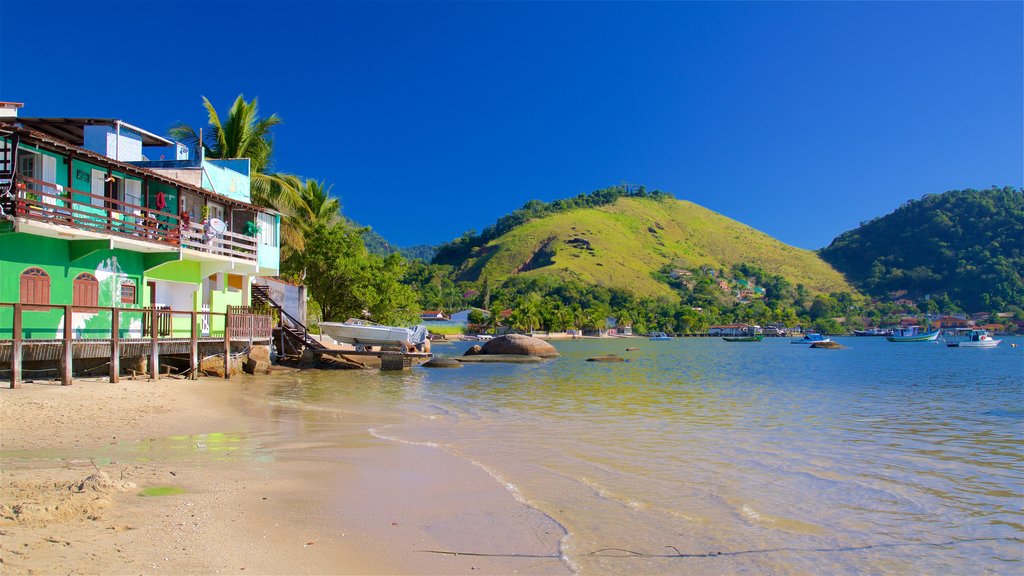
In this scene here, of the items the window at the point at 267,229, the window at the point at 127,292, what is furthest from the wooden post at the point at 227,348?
the window at the point at 267,229

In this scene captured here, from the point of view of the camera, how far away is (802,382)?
33.3 metres

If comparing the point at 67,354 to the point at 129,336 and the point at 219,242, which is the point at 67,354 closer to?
the point at 129,336

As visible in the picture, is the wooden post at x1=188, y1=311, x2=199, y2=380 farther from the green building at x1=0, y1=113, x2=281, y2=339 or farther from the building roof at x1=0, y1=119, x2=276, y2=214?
the building roof at x1=0, y1=119, x2=276, y2=214

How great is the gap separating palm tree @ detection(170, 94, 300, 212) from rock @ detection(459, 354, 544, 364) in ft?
52.9

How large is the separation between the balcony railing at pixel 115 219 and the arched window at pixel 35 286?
164 centimetres

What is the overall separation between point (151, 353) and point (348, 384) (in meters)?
7.37

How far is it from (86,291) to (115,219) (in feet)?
7.90

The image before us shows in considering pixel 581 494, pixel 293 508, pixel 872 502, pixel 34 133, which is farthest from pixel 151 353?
pixel 872 502

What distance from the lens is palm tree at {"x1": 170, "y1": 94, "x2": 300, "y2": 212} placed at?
36344mm

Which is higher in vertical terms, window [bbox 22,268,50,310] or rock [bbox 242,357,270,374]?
window [bbox 22,268,50,310]

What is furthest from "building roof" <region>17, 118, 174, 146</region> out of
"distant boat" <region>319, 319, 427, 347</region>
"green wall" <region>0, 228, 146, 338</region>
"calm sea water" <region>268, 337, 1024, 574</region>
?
"distant boat" <region>319, 319, 427, 347</region>

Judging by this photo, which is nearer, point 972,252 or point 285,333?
point 285,333

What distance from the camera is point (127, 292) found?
22141mm

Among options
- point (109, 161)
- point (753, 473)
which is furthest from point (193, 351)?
point (753, 473)
